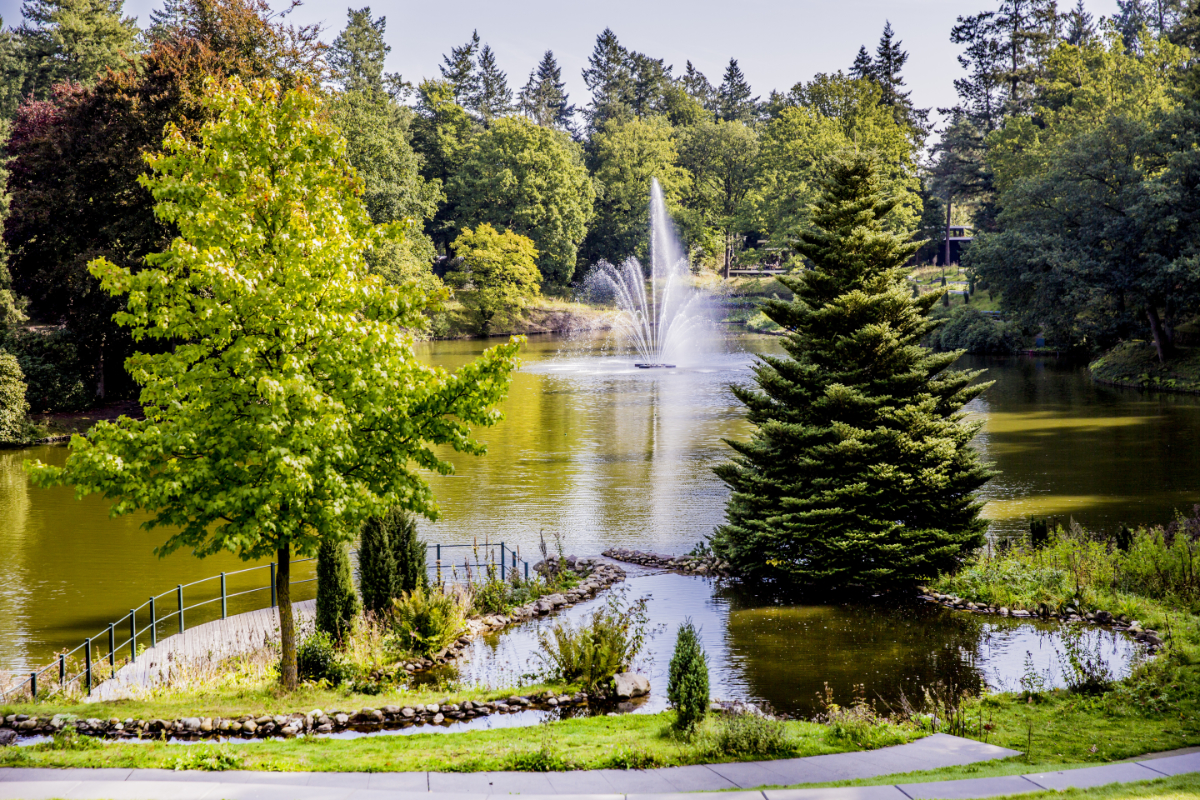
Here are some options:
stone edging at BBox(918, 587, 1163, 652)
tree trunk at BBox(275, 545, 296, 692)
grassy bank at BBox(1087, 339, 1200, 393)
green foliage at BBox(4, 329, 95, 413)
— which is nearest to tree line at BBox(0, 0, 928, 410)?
green foliage at BBox(4, 329, 95, 413)

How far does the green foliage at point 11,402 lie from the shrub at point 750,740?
112ft

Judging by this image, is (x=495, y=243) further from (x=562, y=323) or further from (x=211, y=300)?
(x=211, y=300)

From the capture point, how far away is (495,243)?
82375 millimetres

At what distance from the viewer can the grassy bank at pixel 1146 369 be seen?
4578cm

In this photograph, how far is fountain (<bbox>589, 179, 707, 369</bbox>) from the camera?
81500mm

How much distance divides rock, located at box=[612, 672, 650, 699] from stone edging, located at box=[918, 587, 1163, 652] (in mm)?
7006

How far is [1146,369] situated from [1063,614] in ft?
127

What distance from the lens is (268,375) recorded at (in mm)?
11773

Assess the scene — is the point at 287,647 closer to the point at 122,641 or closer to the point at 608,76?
the point at 122,641

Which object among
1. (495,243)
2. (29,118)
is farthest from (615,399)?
(495,243)

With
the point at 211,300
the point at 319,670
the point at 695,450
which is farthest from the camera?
the point at 695,450

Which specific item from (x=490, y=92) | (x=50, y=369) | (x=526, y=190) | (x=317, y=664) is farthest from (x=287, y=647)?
(x=490, y=92)

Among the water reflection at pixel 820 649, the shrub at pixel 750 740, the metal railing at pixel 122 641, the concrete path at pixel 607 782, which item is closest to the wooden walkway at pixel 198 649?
the metal railing at pixel 122 641

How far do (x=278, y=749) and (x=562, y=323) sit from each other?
264 feet
